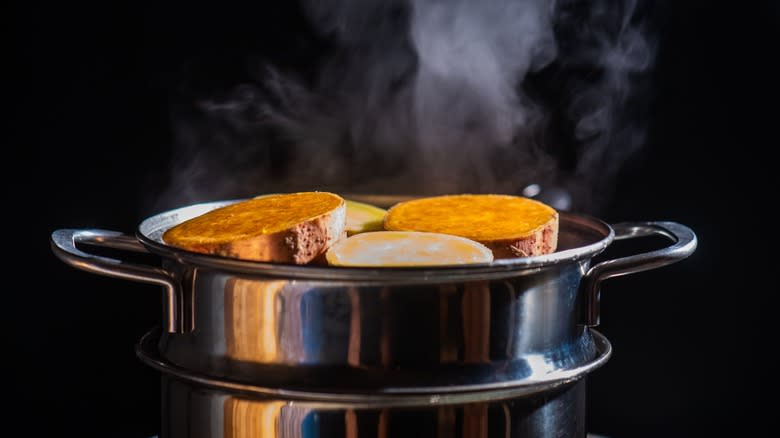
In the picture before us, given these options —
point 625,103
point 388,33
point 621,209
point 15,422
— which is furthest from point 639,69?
point 15,422

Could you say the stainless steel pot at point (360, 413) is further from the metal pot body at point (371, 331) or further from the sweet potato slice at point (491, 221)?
the sweet potato slice at point (491, 221)

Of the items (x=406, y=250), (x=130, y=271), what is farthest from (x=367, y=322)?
(x=130, y=271)

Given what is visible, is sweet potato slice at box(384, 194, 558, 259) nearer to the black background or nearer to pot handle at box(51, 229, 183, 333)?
pot handle at box(51, 229, 183, 333)

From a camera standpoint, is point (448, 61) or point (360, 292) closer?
→ point (360, 292)

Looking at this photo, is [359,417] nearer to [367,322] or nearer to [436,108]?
[367,322]

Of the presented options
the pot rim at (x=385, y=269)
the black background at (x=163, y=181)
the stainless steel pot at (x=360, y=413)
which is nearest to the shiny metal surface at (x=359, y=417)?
the stainless steel pot at (x=360, y=413)

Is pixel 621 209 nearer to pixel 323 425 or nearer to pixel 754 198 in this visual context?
pixel 754 198

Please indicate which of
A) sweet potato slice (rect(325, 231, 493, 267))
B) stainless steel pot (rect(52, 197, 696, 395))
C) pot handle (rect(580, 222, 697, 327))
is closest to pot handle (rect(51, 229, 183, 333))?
stainless steel pot (rect(52, 197, 696, 395))
